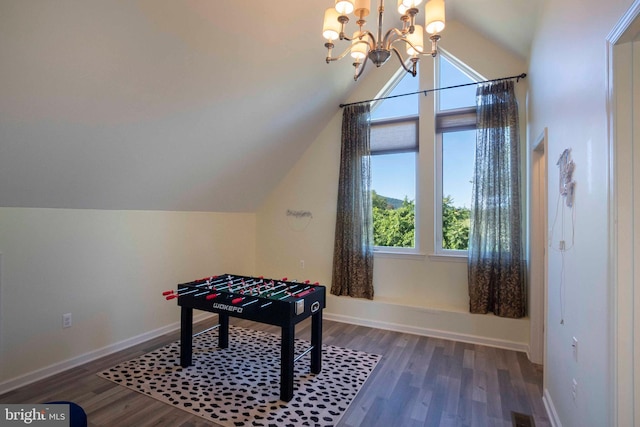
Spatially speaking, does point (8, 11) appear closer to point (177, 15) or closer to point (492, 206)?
point (177, 15)

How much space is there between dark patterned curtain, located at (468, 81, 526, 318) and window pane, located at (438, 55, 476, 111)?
232mm

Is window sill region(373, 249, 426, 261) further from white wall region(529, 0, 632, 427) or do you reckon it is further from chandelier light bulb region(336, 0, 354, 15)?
chandelier light bulb region(336, 0, 354, 15)

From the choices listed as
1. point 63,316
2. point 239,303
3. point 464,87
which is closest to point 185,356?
point 239,303

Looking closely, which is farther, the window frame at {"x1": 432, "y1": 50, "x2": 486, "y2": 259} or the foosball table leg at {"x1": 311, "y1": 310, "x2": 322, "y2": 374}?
the window frame at {"x1": 432, "y1": 50, "x2": 486, "y2": 259}

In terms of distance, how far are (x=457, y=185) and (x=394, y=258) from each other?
4.07 feet

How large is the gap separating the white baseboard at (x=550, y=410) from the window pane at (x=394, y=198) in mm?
2120

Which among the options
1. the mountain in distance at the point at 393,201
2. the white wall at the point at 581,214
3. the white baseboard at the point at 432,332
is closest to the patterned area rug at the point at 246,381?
the white baseboard at the point at 432,332

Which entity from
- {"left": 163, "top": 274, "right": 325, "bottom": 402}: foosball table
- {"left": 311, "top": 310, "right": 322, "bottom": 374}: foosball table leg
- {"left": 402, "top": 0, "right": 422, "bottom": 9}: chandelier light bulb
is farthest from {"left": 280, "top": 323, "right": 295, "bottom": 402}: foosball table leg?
{"left": 402, "top": 0, "right": 422, "bottom": 9}: chandelier light bulb

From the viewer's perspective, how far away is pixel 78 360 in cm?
297

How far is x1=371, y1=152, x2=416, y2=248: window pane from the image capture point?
169 inches

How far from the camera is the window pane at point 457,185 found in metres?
3.99

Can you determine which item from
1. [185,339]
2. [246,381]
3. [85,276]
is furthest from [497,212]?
[85,276]

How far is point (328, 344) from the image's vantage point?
3.56 meters

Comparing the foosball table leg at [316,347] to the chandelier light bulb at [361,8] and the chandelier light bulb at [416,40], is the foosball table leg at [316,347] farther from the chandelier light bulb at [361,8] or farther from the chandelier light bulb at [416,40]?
the chandelier light bulb at [361,8]
